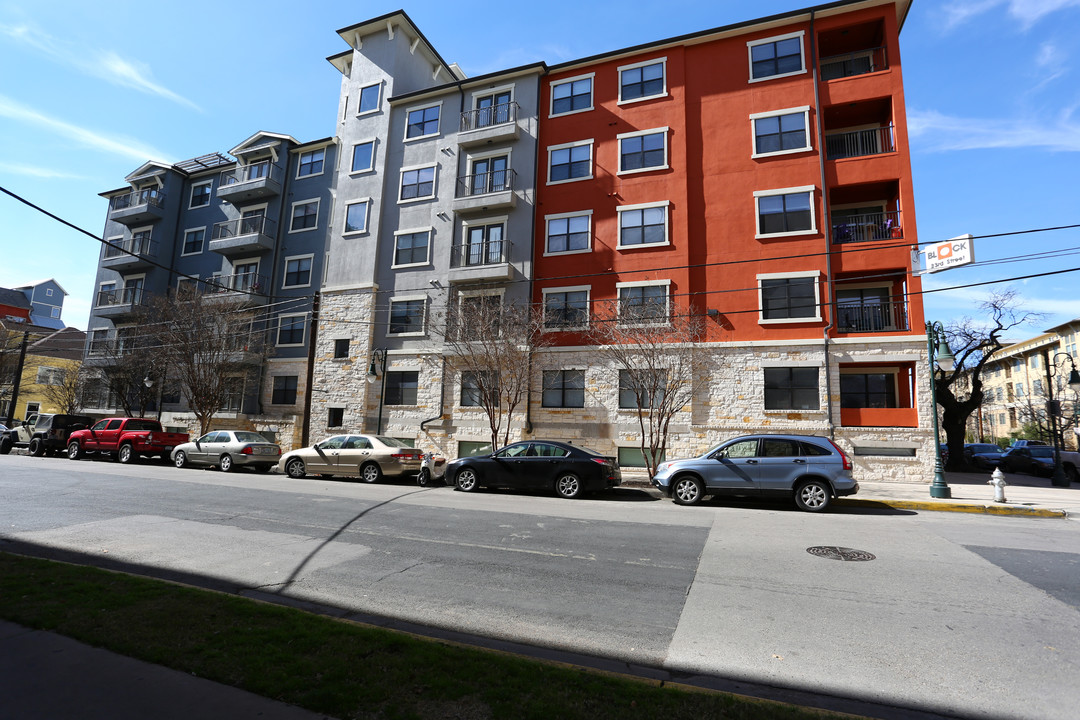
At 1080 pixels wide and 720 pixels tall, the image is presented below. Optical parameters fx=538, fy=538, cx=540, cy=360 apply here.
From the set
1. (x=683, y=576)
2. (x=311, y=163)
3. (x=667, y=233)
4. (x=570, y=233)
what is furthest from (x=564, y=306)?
(x=311, y=163)

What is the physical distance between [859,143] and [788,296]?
7382 mm

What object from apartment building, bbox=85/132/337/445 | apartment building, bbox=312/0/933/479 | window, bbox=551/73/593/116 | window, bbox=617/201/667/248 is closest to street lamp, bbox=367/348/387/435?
apartment building, bbox=312/0/933/479

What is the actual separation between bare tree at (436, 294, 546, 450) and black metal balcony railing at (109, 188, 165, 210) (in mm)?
26916

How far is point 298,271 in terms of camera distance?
99.1 feet

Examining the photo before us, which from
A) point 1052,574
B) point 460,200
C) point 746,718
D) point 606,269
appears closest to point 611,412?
point 606,269

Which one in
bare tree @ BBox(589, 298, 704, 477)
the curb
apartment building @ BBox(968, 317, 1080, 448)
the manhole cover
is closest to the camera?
the manhole cover

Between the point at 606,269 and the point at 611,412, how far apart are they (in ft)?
19.8

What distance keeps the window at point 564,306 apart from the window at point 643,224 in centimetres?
277

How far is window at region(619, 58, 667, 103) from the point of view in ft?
77.9

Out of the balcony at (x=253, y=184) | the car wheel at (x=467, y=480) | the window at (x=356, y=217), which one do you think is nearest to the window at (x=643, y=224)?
the car wheel at (x=467, y=480)

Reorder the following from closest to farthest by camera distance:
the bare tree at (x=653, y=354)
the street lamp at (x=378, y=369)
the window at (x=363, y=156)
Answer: the bare tree at (x=653, y=354)
the street lamp at (x=378, y=369)
the window at (x=363, y=156)

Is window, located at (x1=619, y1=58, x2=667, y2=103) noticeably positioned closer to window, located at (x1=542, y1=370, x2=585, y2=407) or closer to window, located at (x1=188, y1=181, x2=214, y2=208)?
window, located at (x1=542, y1=370, x2=585, y2=407)

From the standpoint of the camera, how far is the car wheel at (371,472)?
17547mm

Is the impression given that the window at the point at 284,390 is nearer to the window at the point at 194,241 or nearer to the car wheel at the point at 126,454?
the car wheel at the point at 126,454
